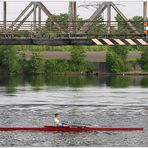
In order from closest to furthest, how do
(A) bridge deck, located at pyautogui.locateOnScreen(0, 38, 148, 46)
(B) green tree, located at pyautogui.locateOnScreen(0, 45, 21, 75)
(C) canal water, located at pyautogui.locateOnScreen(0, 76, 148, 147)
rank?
(C) canal water, located at pyautogui.locateOnScreen(0, 76, 148, 147)
(A) bridge deck, located at pyautogui.locateOnScreen(0, 38, 148, 46)
(B) green tree, located at pyautogui.locateOnScreen(0, 45, 21, 75)

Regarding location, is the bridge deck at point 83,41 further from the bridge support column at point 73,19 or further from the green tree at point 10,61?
the green tree at point 10,61

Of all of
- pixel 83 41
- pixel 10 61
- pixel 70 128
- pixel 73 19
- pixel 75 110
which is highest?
pixel 73 19

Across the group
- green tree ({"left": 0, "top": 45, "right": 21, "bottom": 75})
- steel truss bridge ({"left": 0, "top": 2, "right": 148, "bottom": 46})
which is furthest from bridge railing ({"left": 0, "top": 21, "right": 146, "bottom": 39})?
green tree ({"left": 0, "top": 45, "right": 21, "bottom": 75})

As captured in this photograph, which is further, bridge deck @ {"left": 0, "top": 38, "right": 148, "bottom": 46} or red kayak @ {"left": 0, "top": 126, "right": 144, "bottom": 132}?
bridge deck @ {"left": 0, "top": 38, "right": 148, "bottom": 46}

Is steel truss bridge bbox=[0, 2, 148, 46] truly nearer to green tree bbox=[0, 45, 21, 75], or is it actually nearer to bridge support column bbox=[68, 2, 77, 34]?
bridge support column bbox=[68, 2, 77, 34]

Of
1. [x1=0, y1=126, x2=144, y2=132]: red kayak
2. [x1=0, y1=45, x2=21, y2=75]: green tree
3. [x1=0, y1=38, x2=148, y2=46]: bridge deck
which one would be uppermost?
[x1=0, y1=38, x2=148, y2=46]: bridge deck

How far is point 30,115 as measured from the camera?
286 ft

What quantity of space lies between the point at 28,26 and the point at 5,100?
21.7 meters

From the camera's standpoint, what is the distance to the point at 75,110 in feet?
304

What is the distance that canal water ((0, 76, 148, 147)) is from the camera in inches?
2714

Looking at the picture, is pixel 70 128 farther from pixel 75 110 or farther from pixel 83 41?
pixel 75 110

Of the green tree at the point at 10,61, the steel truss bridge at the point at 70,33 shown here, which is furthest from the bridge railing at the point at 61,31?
the green tree at the point at 10,61

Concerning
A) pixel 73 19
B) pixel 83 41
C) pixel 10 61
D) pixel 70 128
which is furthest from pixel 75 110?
pixel 10 61

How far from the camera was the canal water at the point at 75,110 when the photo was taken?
68938mm
